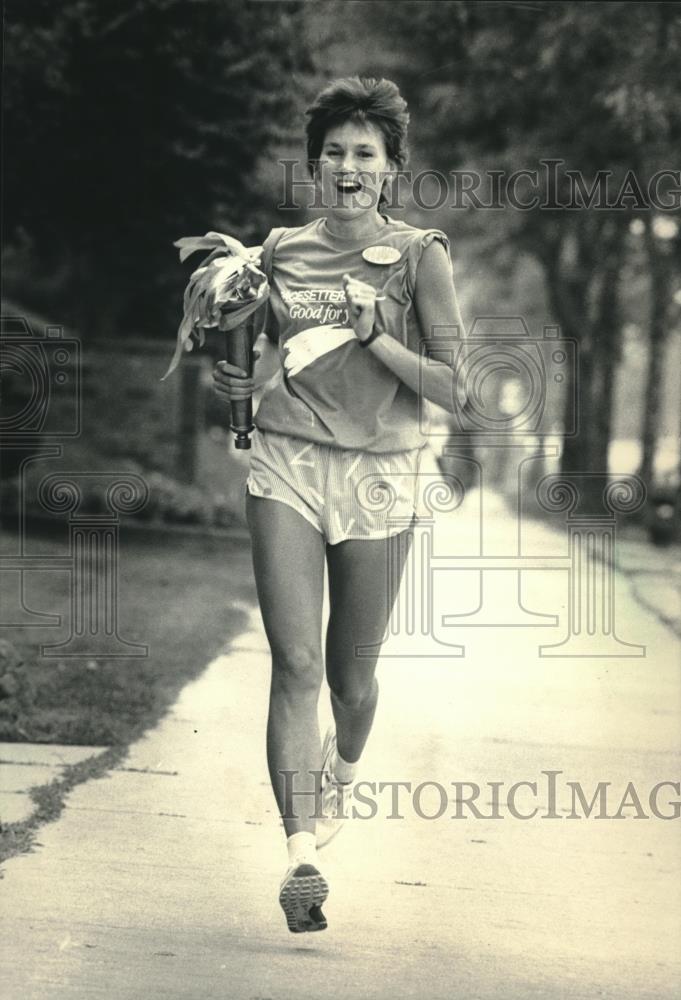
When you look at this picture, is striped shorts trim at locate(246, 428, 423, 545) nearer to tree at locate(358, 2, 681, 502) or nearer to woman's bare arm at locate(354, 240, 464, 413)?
woman's bare arm at locate(354, 240, 464, 413)

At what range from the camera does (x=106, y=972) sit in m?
3.72

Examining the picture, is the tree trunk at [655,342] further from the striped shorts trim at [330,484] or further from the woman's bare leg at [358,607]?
the striped shorts trim at [330,484]

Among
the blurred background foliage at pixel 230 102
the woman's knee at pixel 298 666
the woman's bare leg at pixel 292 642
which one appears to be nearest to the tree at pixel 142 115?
the blurred background foliage at pixel 230 102

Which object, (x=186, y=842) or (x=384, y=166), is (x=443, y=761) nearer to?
(x=186, y=842)

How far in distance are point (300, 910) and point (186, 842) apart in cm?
119

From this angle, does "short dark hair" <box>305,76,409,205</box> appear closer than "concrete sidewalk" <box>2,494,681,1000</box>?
No

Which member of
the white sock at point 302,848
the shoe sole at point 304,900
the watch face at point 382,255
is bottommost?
the shoe sole at point 304,900

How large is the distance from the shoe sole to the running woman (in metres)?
0.17

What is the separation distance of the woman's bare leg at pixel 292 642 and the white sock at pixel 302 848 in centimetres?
2

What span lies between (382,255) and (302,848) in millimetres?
1462

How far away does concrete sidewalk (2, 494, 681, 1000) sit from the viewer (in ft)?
12.5

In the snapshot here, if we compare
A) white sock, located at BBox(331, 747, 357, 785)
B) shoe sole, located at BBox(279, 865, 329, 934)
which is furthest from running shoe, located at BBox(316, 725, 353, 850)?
shoe sole, located at BBox(279, 865, 329, 934)

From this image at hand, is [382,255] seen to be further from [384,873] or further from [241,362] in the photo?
[384,873]

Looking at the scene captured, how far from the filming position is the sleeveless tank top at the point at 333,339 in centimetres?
398
